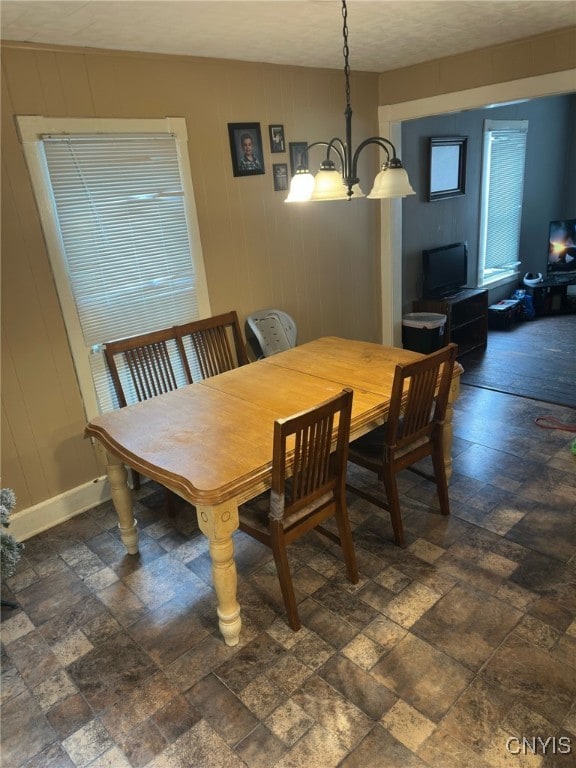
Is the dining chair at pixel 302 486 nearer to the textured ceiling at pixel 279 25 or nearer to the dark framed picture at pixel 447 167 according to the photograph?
the textured ceiling at pixel 279 25

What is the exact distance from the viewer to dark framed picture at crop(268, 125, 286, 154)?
354cm

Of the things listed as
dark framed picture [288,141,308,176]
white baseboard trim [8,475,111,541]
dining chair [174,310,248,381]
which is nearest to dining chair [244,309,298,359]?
dining chair [174,310,248,381]

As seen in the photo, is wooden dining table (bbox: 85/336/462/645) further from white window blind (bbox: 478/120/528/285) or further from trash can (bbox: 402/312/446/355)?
white window blind (bbox: 478/120/528/285)

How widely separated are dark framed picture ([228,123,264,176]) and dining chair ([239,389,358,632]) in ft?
6.65

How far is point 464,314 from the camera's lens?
522 centimetres

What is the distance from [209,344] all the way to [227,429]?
3.82ft

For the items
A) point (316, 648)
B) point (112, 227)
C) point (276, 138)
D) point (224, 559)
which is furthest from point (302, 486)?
point (276, 138)

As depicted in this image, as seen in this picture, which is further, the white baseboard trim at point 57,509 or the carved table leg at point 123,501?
the white baseboard trim at point 57,509

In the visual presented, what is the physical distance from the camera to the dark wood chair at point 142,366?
2824 mm

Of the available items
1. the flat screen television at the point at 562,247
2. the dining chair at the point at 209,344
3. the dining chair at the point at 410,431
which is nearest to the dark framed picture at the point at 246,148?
the dining chair at the point at 209,344

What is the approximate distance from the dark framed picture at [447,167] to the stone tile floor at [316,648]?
10.5 feet

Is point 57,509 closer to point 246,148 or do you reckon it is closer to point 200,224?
point 200,224

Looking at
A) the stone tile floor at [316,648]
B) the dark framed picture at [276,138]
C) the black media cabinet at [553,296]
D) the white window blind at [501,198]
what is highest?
the dark framed picture at [276,138]

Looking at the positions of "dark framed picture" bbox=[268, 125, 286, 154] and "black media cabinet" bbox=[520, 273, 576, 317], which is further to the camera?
"black media cabinet" bbox=[520, 273, 576, 317]
